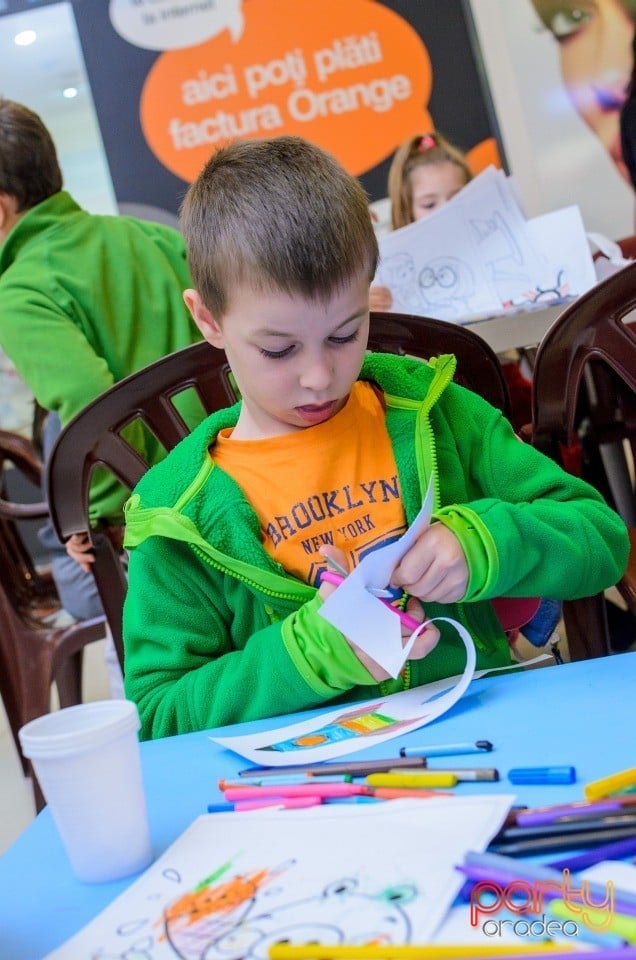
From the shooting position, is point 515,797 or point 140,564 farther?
point 140,564

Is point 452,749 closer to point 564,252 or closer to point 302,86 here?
point 564,252

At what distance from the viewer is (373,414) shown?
3.55ft

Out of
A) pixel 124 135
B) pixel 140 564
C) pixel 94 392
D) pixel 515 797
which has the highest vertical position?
pixel 124 135

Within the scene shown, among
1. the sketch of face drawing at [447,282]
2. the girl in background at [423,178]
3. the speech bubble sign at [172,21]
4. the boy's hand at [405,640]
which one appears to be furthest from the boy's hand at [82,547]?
the speech bubble sign at [172,21]

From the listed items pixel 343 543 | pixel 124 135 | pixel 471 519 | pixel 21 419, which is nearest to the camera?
pixel 471 519

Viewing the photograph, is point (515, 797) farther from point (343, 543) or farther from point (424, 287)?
point (424, 287)

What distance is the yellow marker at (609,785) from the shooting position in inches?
21.7

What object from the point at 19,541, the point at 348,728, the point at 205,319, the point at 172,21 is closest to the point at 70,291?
the point at 19,541

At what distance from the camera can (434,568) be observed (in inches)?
32.6

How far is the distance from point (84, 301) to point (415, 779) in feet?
5.01

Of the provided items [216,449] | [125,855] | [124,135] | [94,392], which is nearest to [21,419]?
[124,135]

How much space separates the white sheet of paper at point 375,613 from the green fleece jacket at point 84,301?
1121mm

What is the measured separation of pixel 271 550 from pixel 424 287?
119 centimetres

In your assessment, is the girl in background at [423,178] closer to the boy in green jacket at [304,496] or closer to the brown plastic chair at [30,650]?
the brown plastic chair at [30,650]
